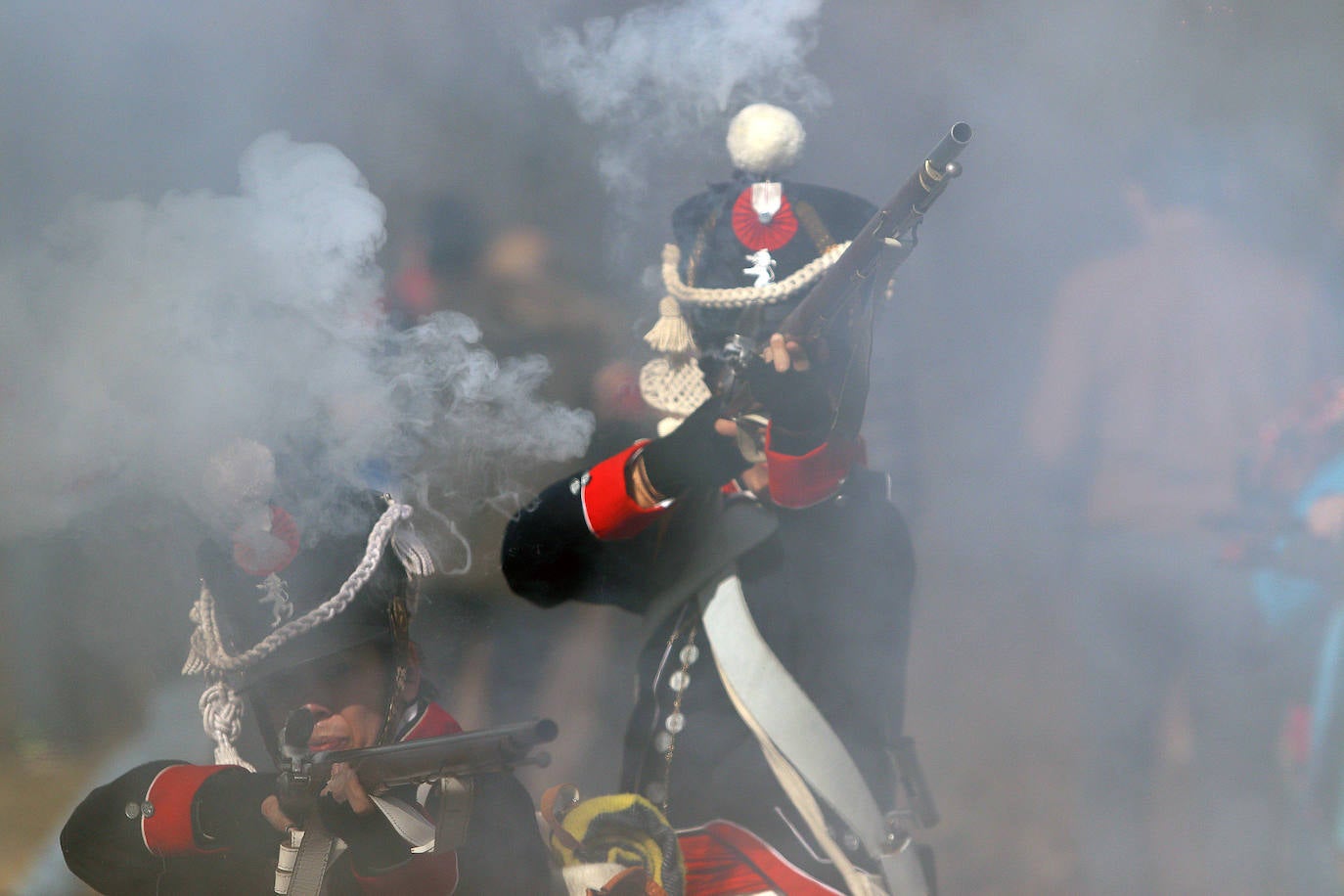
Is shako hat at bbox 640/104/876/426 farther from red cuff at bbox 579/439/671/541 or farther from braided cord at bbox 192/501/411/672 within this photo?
braided cord at bbox 192/501/411/672

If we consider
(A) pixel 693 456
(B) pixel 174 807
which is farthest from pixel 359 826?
(A) pixel 693 456

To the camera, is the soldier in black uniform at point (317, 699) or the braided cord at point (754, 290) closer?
the braided cord at point (754, 290)

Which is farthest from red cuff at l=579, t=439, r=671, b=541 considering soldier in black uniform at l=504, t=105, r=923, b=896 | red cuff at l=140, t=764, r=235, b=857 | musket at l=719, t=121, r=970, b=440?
red cuff at l=140, t=764, r=235, b=857

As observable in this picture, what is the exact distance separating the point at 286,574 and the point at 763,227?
3.99ft

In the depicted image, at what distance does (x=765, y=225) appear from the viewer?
2.00 m

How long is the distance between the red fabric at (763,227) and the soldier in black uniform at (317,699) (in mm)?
913

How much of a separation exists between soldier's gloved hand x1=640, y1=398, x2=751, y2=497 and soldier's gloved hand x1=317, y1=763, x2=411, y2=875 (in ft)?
2.87

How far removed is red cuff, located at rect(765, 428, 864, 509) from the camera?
1.98 m

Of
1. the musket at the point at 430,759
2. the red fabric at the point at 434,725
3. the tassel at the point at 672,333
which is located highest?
the tassel at the point at 672,333

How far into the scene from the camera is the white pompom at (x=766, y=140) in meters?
2.02

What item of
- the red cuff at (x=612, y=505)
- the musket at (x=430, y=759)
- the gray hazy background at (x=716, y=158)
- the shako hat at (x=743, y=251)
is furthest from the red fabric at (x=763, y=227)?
the musket at (x=430, y=759)

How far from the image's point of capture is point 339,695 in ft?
6.84

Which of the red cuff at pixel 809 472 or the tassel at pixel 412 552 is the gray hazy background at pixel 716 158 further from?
the tassel at pixel 412 552

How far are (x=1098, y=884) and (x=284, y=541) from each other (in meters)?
1.89
